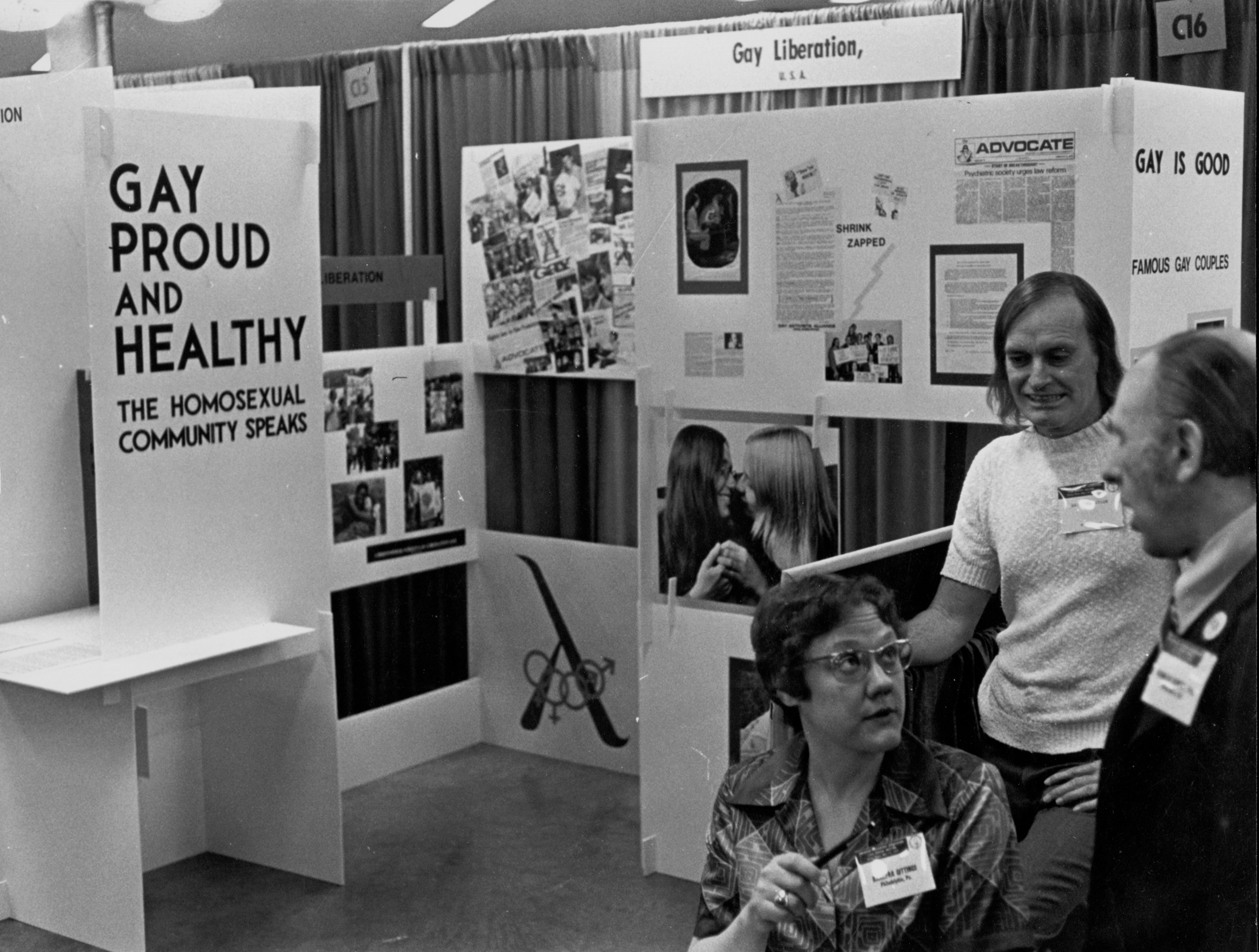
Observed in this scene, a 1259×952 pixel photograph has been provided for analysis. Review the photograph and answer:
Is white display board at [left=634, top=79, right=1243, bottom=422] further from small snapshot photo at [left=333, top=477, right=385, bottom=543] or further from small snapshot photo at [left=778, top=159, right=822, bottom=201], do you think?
small snapshot photo at [left=333, top=477, right=385, bottom=543]

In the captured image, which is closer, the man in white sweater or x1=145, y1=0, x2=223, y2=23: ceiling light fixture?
the man in white sweater

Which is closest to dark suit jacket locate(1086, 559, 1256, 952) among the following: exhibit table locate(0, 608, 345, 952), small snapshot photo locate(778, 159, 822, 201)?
small snapshot photo locate(778, 159, 822, 201)

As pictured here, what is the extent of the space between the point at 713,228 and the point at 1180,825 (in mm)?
1989

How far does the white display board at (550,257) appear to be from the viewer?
426 centimetres

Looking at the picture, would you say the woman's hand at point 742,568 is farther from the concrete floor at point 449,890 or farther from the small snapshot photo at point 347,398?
the small snapshot photo at point 347,398

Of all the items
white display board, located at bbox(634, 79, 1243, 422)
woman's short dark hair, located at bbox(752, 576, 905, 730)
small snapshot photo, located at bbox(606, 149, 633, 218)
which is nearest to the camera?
woman's short dark hair, located at bbox(752, 576, 905, 730)

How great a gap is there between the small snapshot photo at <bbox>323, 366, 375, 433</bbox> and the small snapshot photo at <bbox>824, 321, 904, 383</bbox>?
4.87 ft

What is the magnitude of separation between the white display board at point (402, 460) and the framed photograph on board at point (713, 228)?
A: 120cm

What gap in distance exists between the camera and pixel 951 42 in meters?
3.33

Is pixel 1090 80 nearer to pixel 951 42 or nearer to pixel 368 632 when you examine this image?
pixel 951 42

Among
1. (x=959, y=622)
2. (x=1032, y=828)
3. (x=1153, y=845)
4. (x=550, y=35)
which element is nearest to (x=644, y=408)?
(x=550, y=35)

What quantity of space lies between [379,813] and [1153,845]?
115 inches

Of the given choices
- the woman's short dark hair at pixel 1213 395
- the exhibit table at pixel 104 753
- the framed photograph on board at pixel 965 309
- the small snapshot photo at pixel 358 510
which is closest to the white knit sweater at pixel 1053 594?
the framed photograph on board at pixel 965 309

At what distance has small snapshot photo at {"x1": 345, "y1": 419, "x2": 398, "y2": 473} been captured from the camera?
4.26 metres
